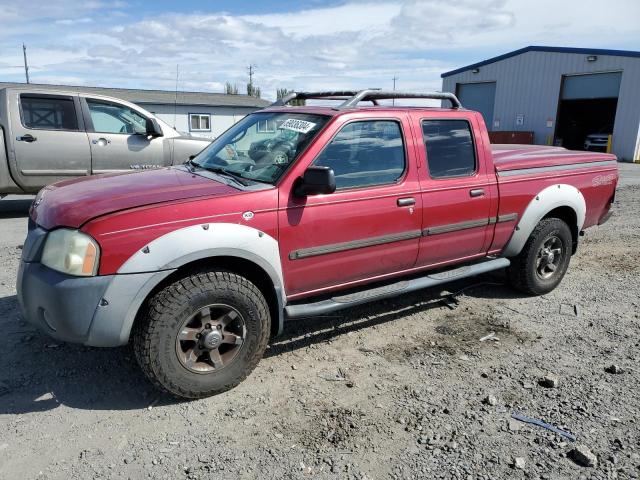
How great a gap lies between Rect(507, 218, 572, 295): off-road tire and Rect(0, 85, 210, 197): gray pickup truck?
591 centimetres

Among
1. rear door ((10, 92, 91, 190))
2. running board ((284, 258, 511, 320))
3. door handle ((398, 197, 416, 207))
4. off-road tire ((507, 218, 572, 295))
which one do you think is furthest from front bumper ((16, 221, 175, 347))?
rear door ((10, 92, 91, 190))

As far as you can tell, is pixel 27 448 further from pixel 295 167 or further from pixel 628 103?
pixel 628 103

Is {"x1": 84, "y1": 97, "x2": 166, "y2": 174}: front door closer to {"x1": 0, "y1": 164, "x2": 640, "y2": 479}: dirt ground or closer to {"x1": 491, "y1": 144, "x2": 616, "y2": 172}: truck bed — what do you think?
{"x1": 0, "y1": 164, "x2": 640, "y2": 479}: dirt ground

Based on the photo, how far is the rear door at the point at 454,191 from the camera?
4.12 m

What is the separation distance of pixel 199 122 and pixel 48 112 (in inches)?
885

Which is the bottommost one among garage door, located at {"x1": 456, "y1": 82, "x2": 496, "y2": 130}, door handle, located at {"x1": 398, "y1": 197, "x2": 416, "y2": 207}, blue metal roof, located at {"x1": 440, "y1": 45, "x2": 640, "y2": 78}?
door handle, located at {"x1": 398, "y1": 197, "x2": 416, "y2": 207}

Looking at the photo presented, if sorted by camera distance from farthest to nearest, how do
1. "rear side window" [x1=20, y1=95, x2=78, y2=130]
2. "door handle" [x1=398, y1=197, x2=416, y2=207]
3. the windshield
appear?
"rear side window" [x1=20, y1=95, x2=78, y2=130], "door handle" [x1=398, y1=197, x2=416, y2=207], the windshield

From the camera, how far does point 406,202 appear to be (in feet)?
12.9

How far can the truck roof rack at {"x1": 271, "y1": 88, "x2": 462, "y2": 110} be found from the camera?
400cm

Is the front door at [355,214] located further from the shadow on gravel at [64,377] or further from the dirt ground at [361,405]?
the shadow on gravel at [64,377]

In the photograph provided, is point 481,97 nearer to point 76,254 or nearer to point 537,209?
point 537,209

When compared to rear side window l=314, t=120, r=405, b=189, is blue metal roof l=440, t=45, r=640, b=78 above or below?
above

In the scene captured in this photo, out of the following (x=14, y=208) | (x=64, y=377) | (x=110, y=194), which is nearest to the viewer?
(x=110, y=194)

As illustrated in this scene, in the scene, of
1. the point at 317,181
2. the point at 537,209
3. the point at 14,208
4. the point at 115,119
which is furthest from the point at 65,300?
the point at 14,208
